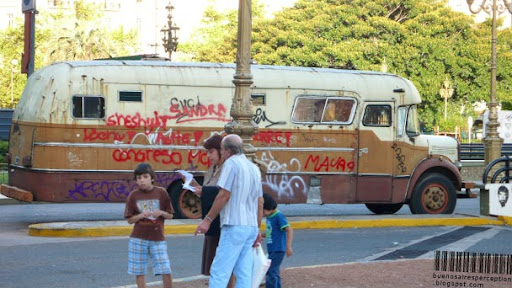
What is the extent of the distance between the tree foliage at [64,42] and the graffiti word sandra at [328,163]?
45.8 meters

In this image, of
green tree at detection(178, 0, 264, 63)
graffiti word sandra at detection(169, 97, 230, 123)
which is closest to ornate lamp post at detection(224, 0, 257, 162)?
graffiti word sandra at detection(169, 97, 230, 123)

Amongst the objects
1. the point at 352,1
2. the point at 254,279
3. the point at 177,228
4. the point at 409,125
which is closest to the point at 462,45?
the point at 352,1

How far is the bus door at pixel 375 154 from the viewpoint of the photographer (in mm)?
18484

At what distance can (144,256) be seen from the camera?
29.6ft

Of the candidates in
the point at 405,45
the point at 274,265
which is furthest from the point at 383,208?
the point at 405,45

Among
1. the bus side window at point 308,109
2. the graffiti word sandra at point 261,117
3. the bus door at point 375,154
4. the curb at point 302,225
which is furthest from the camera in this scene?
the bus door at point 375,154

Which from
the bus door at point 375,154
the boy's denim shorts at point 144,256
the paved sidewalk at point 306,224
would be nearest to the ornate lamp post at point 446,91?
the bus door at point 375,154

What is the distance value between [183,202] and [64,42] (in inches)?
1880

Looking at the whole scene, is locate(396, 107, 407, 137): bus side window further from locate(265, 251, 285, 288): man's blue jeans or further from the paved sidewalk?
locate(265, 251, 285, 288): man's blue jeans

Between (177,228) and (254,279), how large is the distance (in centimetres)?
765

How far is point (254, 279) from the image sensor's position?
27.1 feet

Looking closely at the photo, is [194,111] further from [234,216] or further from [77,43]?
[77,43]

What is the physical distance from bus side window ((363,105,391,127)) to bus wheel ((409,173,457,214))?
57.9 inches

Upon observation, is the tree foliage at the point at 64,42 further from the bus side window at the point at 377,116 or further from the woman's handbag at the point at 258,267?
the woman's handbag at the point at 258,267
